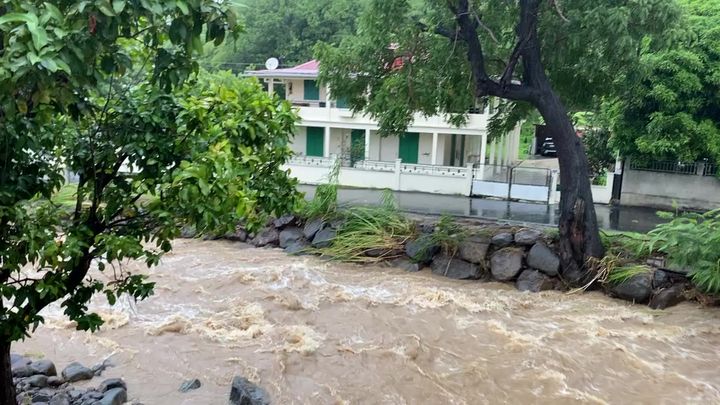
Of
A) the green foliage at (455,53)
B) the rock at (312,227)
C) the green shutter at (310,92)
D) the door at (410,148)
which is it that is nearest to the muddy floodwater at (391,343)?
the rock at (312,227)

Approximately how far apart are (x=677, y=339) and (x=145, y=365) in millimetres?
6568

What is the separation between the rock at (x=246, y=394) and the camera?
17.3 feet

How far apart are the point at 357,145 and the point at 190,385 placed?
16.5m

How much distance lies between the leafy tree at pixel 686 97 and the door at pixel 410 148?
8457mm

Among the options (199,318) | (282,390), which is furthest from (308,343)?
(199,318)

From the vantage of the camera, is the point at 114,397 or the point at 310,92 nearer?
the point at 114,397

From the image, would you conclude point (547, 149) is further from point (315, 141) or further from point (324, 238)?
point (324, 238)

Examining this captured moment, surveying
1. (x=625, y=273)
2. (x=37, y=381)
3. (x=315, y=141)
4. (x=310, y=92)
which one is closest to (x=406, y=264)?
(x=625, y=273)

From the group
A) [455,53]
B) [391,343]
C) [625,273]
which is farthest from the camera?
[455,53]

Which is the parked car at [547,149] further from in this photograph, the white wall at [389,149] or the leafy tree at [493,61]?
the leafy tree at [493,61]

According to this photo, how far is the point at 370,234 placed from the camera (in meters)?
11.3

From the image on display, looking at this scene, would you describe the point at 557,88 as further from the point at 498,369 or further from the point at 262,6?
the point at 262,6

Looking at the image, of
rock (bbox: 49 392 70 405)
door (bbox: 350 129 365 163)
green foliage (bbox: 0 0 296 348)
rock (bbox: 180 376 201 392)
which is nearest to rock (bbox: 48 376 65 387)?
rock (bbox: 49 392 70 405)

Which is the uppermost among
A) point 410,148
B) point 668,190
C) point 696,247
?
point 410,148
